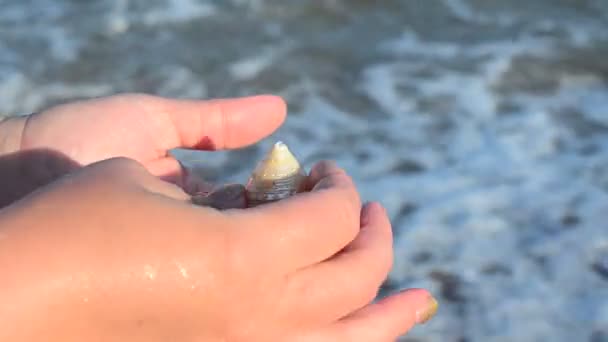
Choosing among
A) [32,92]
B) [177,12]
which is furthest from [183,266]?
[177,12]

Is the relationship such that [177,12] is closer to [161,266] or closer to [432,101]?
[432,101]

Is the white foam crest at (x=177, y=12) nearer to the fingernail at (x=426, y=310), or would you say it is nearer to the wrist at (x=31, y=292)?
the fingernail at (x=426, y=310)

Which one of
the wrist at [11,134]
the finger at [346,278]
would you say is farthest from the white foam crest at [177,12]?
Answer: the finger at [346,278]

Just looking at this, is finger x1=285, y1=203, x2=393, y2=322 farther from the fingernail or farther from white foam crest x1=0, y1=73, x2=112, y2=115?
white foam crest x1=0, y1=73, x2=112, y2=115

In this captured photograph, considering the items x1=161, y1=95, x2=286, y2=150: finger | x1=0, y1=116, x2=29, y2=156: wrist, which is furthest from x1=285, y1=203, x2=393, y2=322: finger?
x1=0, y1=116, x2=29, y2=156: wrist

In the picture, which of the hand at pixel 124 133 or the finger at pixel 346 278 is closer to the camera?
the finger at pixel 346 278

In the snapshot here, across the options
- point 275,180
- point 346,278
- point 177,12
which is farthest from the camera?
point 177,12
